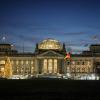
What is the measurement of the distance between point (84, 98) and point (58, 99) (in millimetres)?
5246

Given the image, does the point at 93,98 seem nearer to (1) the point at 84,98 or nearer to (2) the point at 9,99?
(1) the point at 84,98

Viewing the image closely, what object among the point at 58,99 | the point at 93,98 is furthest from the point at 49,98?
the point at 93,98

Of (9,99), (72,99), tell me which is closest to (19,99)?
(9,99)

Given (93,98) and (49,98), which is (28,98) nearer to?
(49,98)

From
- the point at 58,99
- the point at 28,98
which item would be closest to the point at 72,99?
the point at 58,99

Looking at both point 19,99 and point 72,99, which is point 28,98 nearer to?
point 19,99

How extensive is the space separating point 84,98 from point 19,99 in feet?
39.8

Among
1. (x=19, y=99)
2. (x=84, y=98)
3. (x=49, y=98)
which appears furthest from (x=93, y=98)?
(x=19, y=99)

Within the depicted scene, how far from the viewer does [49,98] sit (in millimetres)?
91062

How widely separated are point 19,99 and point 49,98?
5.93 m

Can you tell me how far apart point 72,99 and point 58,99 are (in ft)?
8.40

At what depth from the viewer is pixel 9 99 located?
88.7 m

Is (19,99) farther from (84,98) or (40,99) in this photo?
(84,98)

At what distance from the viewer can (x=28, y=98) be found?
298 ft
